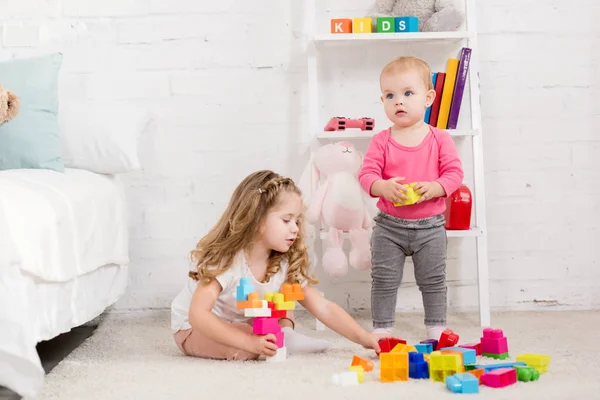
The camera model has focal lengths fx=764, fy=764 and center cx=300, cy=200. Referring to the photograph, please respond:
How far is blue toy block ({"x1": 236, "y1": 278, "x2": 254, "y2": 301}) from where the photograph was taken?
1661 mm

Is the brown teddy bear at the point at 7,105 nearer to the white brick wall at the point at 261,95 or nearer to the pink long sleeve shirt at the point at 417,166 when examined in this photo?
the white brick wall at the point at 261,95

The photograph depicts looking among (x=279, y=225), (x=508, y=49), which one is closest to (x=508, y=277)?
(x=508, y=49)

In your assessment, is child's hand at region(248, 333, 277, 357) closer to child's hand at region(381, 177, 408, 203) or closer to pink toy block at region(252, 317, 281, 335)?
pink toy block at region(252, 317, 281, 335)

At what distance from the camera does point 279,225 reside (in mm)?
1756

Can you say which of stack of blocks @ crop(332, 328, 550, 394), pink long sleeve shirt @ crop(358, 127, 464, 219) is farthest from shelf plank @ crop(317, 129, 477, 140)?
stack of blocks @ crop(332, 328, 550, 394)

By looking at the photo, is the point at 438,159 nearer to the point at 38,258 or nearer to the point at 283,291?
the point at 283,291

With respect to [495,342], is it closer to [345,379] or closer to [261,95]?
[345,379]

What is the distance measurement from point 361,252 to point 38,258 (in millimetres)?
996

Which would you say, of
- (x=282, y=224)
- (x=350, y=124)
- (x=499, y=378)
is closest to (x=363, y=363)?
(x=499, y=378)

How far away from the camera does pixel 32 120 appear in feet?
6.53

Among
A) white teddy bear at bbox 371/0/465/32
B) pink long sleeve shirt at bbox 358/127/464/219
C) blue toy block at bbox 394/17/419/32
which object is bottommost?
pink long sleeve shirt at bbox 358/127/464/219

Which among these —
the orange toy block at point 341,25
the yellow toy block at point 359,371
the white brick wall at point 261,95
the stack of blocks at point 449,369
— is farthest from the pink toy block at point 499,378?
the orange toy block at point 341,25

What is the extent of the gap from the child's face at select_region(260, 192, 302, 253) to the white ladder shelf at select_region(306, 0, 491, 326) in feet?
1.49

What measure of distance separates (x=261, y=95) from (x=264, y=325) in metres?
1.02
